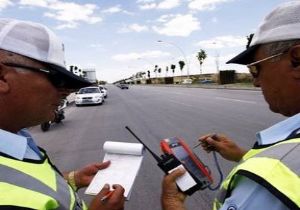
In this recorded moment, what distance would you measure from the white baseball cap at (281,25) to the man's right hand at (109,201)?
0.97 metres

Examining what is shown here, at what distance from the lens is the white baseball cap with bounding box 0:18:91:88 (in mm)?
1938

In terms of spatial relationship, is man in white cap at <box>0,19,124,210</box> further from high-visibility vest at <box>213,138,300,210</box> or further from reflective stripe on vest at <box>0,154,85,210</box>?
high-visibility vest at <box>213,138,300,210</box>

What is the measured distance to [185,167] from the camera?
220 cm

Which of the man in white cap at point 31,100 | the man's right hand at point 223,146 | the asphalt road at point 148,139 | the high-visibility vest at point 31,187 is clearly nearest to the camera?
the high-visibility vest at point 31,187

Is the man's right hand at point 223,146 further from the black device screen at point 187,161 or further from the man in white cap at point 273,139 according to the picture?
the man in white cap at point 273,139

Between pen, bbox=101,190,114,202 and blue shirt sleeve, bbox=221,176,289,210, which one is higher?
blue shirt sleeve, bbox=221,176,289,210

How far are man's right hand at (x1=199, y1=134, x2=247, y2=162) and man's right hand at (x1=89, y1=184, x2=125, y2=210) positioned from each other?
3.68 ft

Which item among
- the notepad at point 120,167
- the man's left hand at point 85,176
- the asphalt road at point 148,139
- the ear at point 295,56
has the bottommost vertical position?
the asphalt road at point 148,139

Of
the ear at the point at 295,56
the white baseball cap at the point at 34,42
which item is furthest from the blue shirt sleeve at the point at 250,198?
the white baseball cap at the point at 34,42

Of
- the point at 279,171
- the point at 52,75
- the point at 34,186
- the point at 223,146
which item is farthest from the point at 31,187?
the point at 223,146

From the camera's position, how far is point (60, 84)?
215 cm

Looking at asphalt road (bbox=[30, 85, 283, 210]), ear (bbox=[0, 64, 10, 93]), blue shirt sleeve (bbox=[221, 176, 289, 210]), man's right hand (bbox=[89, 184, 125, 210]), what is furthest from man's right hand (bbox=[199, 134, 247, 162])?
asphalt road (bbox=[30, 85, 283, 210])

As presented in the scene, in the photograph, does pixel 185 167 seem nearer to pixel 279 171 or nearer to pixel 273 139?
pixel 273 139

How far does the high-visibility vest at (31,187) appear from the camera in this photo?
1.61 metres
